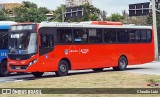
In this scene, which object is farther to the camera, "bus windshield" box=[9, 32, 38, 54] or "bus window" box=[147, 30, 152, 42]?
"bus window" box=[147, 30, 152, 42]

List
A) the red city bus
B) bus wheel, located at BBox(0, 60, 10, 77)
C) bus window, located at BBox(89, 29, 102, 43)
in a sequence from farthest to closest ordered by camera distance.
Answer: bus window, located at BBox(89, 29, 102, 43), bus wheel, located at BBox(0, 60, 10, 77), the red city bus

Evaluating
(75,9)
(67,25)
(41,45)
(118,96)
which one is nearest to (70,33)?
(67,25)

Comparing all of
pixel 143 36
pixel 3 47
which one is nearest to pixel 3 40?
pixel 3 47

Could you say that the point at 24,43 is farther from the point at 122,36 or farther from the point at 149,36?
the point at 149,36

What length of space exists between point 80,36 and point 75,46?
2.49ft

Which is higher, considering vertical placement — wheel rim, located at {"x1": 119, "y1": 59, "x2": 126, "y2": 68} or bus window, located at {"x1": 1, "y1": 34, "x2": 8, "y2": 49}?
bus window, located at {"x1": 1, "y1": 34, "x2": 8, "y2": 49}

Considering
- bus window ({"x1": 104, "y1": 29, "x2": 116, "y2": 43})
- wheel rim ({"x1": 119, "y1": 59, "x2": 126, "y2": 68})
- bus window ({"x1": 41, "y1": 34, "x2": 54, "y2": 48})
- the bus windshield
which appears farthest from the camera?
wheel rim ({"x1": 119, "y1": 59, "x2": 126, "y2": 68})

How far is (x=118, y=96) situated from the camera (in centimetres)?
1284

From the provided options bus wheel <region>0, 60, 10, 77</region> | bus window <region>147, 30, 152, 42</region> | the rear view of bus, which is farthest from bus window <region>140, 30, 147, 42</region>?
bus wheel <region>0, 60, 10, 77</region>

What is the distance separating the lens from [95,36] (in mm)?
25297

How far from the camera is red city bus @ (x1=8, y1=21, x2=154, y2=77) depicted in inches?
859

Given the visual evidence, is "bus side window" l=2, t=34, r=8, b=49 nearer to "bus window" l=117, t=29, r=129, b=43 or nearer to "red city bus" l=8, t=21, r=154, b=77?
"red city bus" l=8, t=21, r=154, b=77

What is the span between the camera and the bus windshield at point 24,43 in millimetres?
21688

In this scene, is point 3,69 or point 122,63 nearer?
point 3,69
